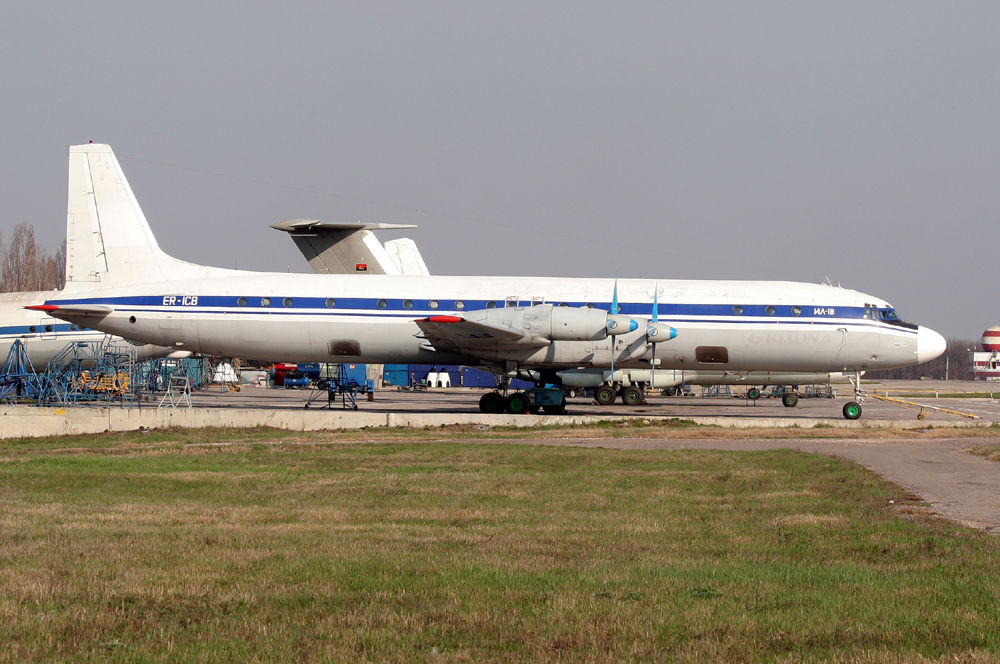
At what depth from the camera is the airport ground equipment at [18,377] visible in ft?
135

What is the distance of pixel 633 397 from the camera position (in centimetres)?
4681

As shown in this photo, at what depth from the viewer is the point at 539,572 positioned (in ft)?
28.4

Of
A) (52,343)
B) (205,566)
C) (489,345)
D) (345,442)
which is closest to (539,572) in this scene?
(205,566)

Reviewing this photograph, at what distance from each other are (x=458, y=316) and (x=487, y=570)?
77.7 feet

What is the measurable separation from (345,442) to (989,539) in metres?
17.2

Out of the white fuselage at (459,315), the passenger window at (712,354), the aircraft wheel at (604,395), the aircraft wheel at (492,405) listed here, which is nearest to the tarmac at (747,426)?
the passenger window at (712,354)

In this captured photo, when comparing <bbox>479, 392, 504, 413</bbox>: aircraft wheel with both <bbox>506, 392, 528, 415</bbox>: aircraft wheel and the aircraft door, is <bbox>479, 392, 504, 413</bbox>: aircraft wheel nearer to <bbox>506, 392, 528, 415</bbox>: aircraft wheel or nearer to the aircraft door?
<bbox>506, 392, 528, 415</bbox>: aircraft wheel

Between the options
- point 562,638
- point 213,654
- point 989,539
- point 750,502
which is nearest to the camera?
point 213,654

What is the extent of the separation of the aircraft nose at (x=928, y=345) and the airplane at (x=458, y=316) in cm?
5

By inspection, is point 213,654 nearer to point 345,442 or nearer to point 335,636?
point 335,636

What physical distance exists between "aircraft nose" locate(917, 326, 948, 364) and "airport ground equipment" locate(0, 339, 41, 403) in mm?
33813

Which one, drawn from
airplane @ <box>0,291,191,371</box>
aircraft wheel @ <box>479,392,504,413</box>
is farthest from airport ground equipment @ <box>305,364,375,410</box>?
aircraft wheel @ <box>479,392,504,413</box>

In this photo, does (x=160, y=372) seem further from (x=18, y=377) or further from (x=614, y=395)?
(x=614, y=395)

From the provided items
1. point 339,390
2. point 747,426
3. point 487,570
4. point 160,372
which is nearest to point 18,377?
point 339,390
